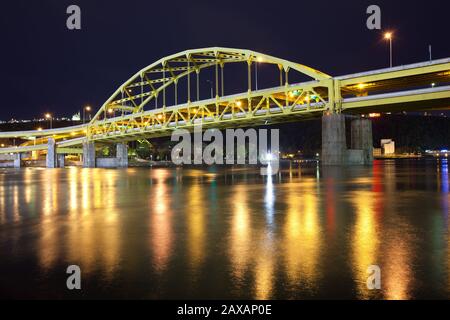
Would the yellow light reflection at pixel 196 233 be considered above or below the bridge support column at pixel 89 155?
below

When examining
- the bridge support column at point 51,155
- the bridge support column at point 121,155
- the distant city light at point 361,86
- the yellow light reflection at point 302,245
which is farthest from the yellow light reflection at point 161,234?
the bridge support column at point 51,155

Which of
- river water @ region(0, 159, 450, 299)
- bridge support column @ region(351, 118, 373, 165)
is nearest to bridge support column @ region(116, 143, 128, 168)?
bridge support column @ region(351, 118, 373, 165)

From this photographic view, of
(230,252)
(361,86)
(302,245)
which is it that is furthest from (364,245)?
(361,86)

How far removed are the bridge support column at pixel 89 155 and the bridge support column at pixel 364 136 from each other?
68390 mm

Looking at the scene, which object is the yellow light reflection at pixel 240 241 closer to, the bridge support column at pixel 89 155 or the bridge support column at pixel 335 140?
the bridge support column at pixel 335 140

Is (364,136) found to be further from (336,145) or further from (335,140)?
(336,145)

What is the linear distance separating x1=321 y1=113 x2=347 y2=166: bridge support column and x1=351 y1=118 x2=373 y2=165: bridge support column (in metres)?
7.98

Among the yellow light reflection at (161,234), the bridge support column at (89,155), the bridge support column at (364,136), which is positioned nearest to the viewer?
the yellow light reflection at (161,234)

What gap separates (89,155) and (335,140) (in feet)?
235

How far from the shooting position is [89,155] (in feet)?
352

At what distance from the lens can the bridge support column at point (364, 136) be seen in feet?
210

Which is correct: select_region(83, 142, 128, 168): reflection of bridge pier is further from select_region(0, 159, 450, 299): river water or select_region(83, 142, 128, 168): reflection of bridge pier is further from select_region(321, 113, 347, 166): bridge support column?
select_region(0, 159, 450, 299): river water
